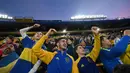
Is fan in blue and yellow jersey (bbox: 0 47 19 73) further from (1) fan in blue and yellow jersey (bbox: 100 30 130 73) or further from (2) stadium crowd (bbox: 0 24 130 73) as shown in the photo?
(1) fan in blue and yellow jersey (bbox: 100 30 130 73)

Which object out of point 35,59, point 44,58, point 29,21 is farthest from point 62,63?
point 29,21

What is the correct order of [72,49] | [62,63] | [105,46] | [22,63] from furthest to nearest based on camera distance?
[72,49] < [105,46] < [22,63] < [62,63]

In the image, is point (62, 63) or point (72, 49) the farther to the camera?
point (72, 49)

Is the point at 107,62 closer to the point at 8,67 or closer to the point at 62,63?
the point at 62,63

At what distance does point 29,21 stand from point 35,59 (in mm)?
29087

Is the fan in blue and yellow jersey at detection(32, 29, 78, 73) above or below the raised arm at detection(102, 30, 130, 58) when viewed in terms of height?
below

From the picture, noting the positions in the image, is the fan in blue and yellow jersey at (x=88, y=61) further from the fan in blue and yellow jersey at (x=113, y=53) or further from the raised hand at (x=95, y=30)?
the fan in blue and yellow jersey at (x=113, y=53)

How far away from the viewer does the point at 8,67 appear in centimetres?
375

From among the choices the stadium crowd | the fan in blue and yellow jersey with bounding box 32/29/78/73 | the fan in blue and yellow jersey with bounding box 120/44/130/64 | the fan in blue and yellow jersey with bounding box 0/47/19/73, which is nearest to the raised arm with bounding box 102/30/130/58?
A: the stadium crowd

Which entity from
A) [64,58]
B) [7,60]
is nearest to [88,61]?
[64,58]

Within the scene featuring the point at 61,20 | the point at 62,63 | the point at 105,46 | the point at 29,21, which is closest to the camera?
the point at 62,63

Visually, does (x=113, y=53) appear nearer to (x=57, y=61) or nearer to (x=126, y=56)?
(x=126, y=56)

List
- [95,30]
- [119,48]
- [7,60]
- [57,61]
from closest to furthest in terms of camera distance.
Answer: [57,61] → [119,48] → [95,30] → [7,60]

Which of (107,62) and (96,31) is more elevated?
(96,31)
